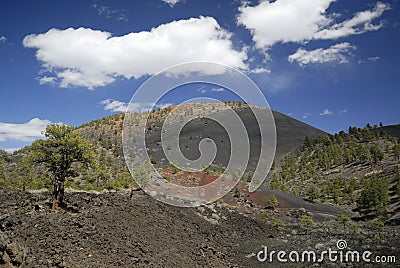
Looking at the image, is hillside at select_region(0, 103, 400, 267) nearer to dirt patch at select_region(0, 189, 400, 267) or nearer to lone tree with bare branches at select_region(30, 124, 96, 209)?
dirt patch at select_region(0, 189, 400, 267)

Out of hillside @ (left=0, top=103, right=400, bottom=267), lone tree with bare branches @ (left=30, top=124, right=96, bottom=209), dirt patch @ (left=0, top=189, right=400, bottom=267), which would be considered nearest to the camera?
dirt patch @ (left=0, top=189, right=400, bottom=267)

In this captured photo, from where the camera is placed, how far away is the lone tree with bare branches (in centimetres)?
1950

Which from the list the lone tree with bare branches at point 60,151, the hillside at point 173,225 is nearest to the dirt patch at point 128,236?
the hillside at point 173,225

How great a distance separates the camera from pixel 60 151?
20.1m

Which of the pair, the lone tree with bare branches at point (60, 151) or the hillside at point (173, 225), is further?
the lone tree with bare branches at point (60, 151)

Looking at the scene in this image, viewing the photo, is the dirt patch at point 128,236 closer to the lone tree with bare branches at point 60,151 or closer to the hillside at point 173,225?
the hillside at point 173,225

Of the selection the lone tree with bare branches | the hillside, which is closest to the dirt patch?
the hillside

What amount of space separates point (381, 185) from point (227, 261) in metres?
38.5

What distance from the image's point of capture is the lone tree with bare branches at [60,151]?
19.5 metres

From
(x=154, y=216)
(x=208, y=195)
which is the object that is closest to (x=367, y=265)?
(x=154, y=216)

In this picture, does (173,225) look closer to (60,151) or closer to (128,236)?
(128,236)

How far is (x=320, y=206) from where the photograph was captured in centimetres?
4912

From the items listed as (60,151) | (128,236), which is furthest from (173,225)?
(60,151)

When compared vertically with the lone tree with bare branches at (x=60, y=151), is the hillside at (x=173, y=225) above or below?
below
